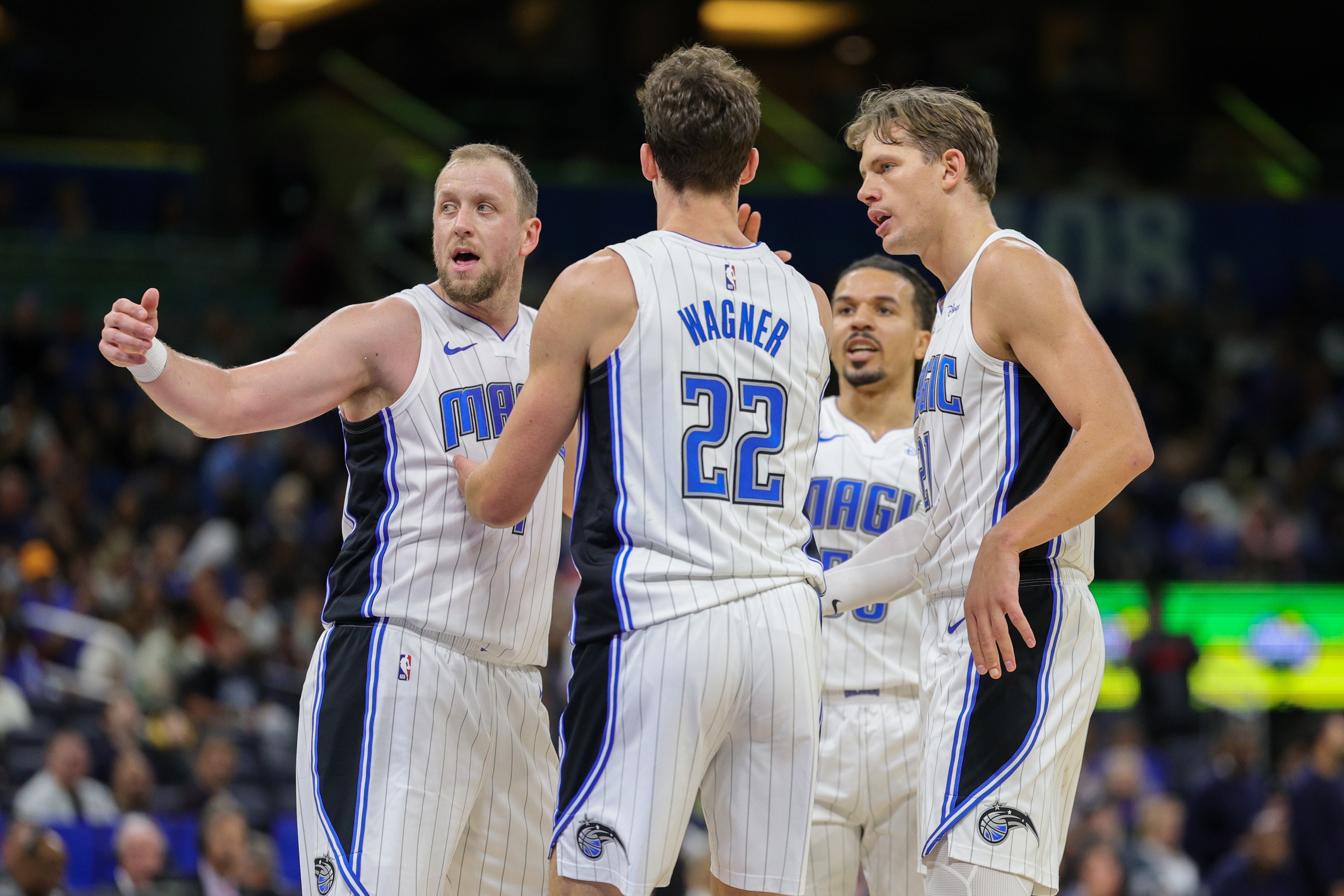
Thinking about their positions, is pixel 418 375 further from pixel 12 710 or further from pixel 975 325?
pixel 12 710

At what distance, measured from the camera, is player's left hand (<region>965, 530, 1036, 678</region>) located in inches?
169

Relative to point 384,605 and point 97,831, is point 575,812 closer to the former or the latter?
point 384,605

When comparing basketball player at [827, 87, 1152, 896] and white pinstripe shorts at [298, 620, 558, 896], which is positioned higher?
basketball player at [827, 87, 1152, 896]

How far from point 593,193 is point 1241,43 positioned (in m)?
13.9

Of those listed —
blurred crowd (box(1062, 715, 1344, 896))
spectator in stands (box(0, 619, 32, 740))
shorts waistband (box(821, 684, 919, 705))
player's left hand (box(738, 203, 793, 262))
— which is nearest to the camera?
player's left hand (box(738, 203, 793, 262))

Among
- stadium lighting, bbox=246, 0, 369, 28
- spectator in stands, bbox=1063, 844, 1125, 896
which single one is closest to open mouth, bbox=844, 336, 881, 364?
spectator in stands, bbox=1063, 844, 1125, 896

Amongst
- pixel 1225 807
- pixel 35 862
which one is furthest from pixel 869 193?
pixel 1225 807

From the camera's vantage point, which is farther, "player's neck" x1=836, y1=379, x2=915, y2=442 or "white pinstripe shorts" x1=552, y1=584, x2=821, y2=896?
"player's neck" x1=836, y1=379, x2=915, y2=442

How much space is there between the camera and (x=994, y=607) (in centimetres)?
431

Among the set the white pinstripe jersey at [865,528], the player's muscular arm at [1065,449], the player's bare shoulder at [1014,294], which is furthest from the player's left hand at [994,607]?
the white pinstripe jersey at [865,528]

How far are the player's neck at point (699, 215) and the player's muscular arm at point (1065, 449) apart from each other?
82 centimetres

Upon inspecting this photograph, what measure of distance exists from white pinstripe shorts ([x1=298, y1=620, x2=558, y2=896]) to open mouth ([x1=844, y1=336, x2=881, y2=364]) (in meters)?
2.06

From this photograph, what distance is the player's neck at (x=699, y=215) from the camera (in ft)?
14.5

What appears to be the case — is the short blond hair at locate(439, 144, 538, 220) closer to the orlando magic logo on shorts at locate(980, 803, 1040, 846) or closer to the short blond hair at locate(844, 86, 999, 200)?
the short blond hair at locate(844, 86, 999, 200)
